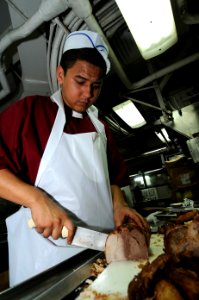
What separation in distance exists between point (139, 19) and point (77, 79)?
30.8 inches

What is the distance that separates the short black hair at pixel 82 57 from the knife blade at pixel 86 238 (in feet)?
4.22

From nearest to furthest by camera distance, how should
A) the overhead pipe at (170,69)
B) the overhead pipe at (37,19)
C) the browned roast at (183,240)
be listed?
the browned roast at (183,240), the overhead pipe at (37,19), the overhead pipe at (170,69)

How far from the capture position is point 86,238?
1535 mm

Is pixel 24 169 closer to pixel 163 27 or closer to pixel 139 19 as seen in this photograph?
pixel 139 19

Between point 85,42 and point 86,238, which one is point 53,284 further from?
point 85,42

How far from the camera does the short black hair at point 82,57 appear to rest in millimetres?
2002

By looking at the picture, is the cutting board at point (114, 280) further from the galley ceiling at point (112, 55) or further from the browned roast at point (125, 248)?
the galley ceiling at point (112, 55)

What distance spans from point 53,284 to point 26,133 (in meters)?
1.01

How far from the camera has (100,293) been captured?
114 centimetres

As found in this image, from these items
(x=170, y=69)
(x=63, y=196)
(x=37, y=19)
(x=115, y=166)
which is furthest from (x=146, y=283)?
(x=170, y=69)

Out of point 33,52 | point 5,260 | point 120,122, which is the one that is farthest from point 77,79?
point 120,122

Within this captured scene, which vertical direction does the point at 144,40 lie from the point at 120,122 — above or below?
below

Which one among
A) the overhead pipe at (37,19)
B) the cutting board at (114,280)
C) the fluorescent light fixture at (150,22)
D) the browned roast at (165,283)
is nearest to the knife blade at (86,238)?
the cutting board at (114,280)

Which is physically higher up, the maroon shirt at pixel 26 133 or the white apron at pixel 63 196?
the maroon shirt at pixel 26 133
